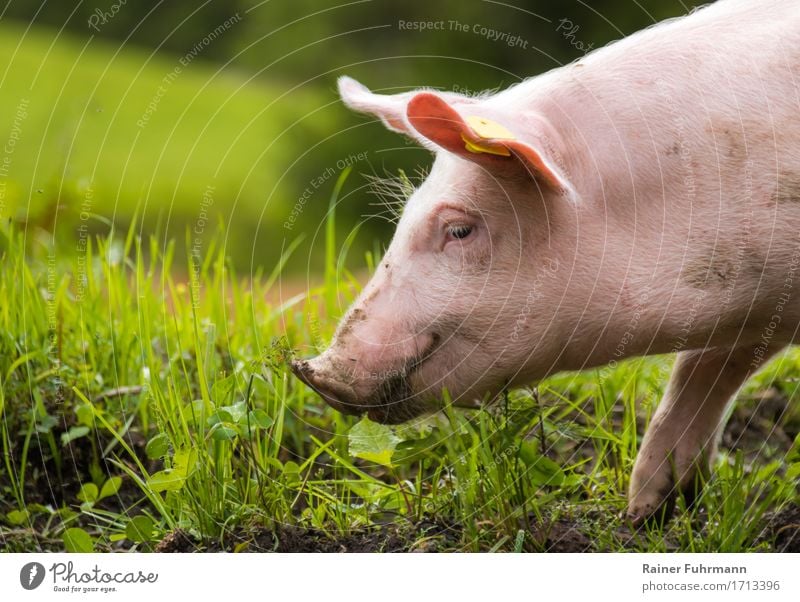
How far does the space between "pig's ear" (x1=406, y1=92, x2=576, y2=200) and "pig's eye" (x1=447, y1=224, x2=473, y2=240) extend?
0.43 ft

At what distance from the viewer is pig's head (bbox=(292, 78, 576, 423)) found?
1982 mm

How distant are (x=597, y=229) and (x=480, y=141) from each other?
31 cm

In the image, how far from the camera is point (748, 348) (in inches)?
91.7

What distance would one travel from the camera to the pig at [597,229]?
6.40ft

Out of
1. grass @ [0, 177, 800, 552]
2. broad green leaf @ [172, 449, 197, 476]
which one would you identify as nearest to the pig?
grass @ [0, 177, 800, 552]

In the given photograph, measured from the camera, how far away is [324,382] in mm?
1999

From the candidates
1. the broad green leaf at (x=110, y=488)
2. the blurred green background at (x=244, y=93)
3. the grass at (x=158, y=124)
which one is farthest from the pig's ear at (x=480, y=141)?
the grass at (x=158, y=124)

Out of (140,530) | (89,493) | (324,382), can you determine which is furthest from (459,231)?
(89,493)

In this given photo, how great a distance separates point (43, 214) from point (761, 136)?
2099 millimetres

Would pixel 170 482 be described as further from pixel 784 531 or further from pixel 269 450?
pixel 784 531

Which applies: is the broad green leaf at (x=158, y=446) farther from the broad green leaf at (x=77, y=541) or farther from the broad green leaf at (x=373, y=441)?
the broad green leaf at (x=373, y=441)

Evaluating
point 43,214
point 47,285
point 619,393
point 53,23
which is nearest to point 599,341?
point 619,393

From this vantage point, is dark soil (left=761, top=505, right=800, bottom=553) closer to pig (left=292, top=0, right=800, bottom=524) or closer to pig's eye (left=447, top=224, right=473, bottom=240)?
pig (left=292, top=0, right=800, bottom=524)
